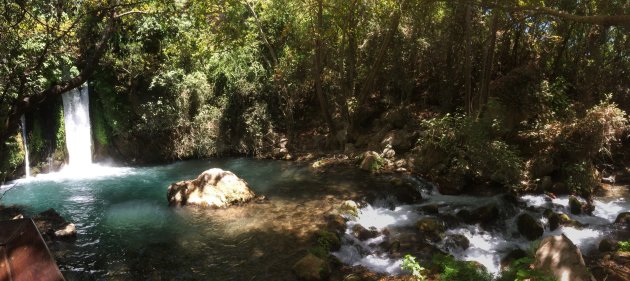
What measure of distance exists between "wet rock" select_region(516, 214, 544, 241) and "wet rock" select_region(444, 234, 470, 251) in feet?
4.30

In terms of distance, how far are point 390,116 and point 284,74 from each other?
5.06 m

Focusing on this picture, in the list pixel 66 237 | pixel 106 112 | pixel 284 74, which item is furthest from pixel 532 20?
pixel 106 112

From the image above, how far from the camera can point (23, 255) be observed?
2.27 metres

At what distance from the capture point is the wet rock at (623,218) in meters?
8.36

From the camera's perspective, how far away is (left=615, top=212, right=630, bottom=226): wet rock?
836 cm

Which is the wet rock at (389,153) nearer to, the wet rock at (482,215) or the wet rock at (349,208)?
the wet rock at (349,208)

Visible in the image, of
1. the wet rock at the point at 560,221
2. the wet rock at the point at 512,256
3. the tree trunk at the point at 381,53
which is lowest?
the wet rock at the point at 512,256

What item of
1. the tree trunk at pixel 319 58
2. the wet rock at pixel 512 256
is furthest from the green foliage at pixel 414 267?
the tree trunk at pixel 319 58

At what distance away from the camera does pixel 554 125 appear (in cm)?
1081

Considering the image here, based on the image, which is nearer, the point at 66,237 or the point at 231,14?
the point at 66,237

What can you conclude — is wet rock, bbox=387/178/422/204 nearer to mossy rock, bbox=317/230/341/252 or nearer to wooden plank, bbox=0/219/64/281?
mossy rock, bbox=317/230/341/252

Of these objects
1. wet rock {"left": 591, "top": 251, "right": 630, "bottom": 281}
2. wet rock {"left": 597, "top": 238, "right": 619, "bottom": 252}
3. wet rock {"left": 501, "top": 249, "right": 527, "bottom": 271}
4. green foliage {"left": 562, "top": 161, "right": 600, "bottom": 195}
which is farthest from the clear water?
wet rock {"left": 597, "top": 238, "right": 619, "bottom": 252}

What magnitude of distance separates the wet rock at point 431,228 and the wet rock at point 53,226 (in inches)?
298

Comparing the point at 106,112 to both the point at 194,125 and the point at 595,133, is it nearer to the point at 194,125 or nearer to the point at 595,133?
the point at 194,125
